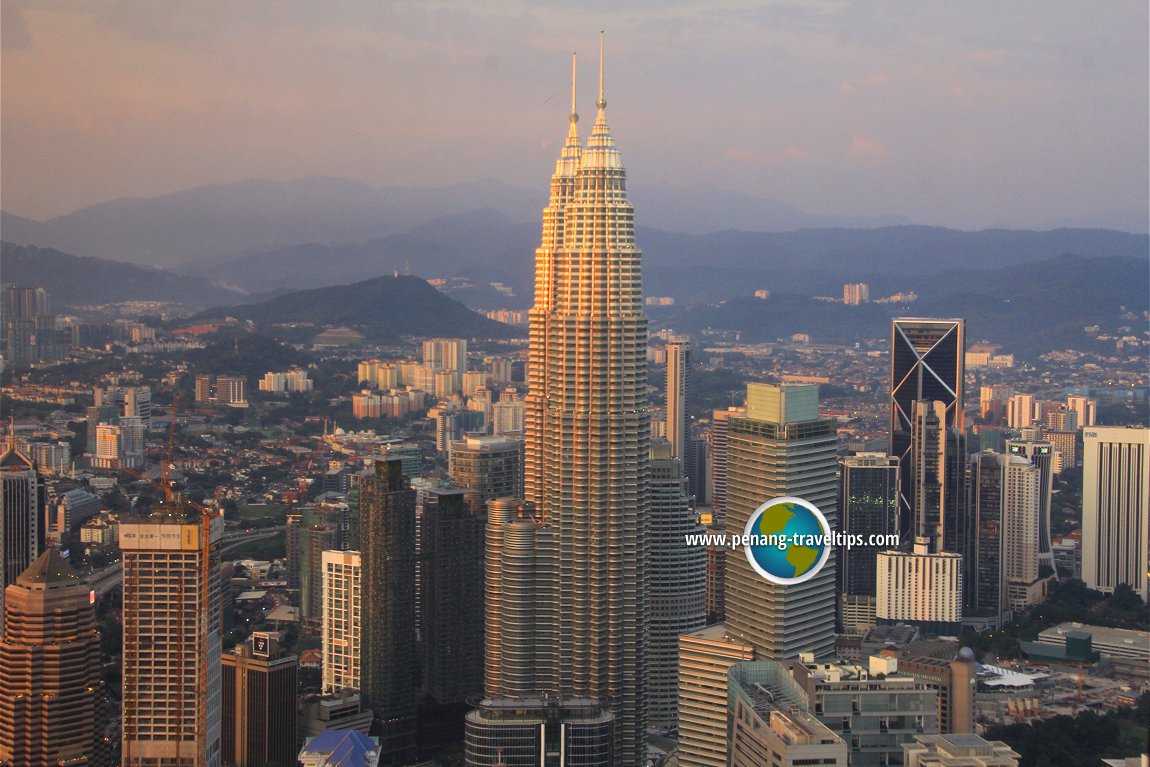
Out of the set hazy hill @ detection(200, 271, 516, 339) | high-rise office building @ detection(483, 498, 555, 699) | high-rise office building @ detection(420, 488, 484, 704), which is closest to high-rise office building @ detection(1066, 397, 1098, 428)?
hazy hill @ detection(200, 271, 516, 339)

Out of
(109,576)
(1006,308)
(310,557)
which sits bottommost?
(310,557)

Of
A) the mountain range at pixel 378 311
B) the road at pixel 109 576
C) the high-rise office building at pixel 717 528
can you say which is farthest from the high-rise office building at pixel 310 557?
the mountain range at pixel 378 311

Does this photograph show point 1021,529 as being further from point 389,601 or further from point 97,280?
point 97,280

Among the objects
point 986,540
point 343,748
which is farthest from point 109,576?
point 986,540

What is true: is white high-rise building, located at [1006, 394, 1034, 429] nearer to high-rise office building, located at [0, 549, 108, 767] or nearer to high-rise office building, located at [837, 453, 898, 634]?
high-rise office building, located at [837, 453, 898, 634]

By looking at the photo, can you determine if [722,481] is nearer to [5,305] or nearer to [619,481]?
[619,481]

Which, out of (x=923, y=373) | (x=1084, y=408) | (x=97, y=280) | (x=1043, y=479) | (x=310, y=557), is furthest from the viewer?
(x=1084, y=408)
